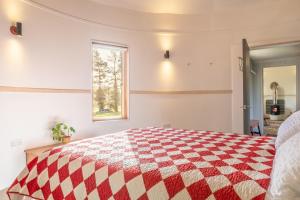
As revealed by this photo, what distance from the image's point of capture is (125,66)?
161 inches

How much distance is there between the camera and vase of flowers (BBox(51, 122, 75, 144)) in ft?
9.68

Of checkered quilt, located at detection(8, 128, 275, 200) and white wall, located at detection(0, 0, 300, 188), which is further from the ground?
white wall, located at detection(0, 0, 300, 188)

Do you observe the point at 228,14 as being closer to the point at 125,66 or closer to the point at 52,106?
the point at 125,66

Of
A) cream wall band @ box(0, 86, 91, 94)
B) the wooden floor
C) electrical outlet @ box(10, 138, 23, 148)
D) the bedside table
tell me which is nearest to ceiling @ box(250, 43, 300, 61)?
cream wall band @ box(0, 86, 91, 94)

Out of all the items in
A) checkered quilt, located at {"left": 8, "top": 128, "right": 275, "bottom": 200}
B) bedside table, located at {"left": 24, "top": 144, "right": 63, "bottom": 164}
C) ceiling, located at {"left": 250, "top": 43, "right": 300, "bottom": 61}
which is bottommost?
bedside table, located at {"left": 24, "top": 144, "right": 63, "bottom": 164}

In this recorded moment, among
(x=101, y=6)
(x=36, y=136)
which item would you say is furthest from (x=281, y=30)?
(x=36, y=136)

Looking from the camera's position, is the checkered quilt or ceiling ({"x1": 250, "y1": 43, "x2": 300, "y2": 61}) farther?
ceiling ({"x1": 250, "y1": 43, "x2": 300, "y2": 61})

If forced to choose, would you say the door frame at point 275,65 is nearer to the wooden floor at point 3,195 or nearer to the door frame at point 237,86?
the door frame at point 237,86

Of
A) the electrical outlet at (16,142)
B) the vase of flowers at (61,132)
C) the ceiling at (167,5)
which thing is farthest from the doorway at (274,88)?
the electrical outlet at (16,142)

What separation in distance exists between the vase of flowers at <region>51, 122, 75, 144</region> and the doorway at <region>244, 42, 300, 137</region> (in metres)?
5.08

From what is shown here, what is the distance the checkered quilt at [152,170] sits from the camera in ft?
3.41

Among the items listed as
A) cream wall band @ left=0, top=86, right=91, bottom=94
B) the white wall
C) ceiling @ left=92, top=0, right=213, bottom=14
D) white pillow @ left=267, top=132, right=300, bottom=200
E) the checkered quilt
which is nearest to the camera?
white pillow @ left=267, top=132, right=300, bottom=200

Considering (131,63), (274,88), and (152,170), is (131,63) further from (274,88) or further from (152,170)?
(274,88)

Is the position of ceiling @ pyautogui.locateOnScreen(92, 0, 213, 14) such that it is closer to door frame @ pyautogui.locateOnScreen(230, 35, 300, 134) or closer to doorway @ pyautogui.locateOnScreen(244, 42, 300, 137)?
door frame @ pyautogui.locateOnScreen(230, 35, 300, 134)
